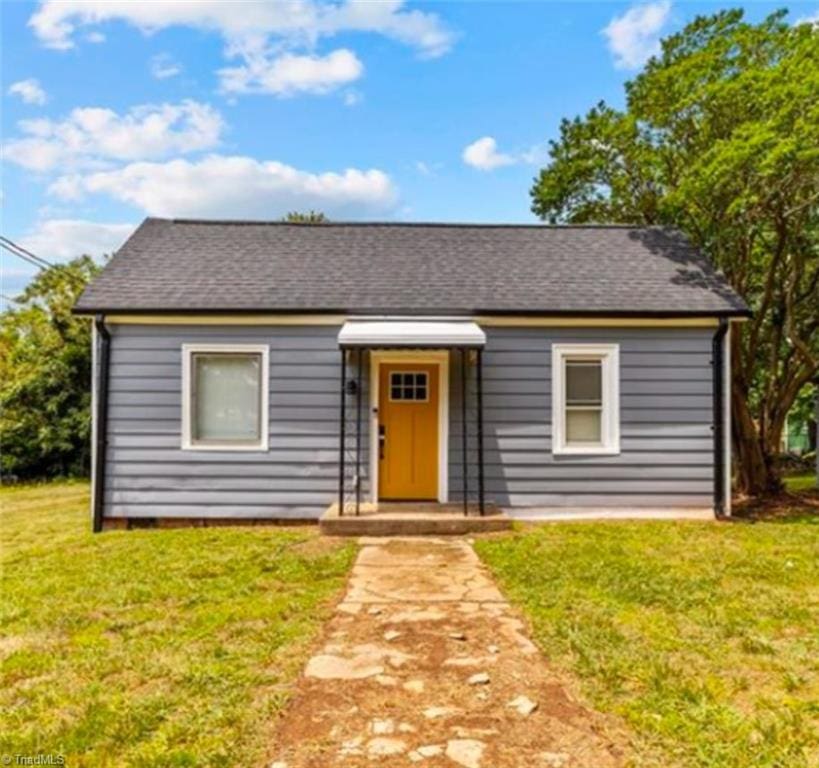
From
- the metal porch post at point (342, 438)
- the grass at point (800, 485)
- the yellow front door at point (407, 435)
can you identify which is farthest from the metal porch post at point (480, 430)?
the grass at point (800, 485)

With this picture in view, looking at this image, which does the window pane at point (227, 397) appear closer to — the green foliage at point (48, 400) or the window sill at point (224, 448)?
the window sill at point (224, 448)

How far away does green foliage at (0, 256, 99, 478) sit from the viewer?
1460cm

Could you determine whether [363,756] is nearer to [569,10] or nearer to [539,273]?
[539,273]

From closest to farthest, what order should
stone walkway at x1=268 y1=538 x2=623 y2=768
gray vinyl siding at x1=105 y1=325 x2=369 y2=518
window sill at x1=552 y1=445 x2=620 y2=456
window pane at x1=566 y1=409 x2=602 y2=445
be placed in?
1. stone walkway at x1=268 y1=538 x2=623 y2=768
2. gray vinyl siding at x1=105 y1=325 x2=369 y2=518
3. window sill at x1=552 y1=445 x2=620 y2=456
4. window pane at x1=566 y1=409 x2=602 y2=445

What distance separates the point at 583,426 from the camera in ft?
26.9

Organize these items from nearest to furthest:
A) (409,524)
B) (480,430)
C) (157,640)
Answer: (157,640) → (409,524) → (480,430)

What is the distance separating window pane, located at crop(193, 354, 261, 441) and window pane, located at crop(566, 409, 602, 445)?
13.7 feet

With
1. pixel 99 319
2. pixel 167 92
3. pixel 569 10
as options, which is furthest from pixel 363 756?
pixel 167 92

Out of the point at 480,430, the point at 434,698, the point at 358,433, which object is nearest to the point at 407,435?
the point at 358,433

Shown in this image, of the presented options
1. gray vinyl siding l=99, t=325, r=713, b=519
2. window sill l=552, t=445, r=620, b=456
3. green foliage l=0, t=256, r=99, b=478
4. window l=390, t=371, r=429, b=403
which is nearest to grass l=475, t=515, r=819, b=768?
gray vinyl siding l=99, t=325, r=713, b=519

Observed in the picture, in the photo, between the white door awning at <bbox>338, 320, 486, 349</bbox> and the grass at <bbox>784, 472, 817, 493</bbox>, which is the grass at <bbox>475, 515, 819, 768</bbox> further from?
the grass at <bbox>784, 472, 817, 493</bbox>

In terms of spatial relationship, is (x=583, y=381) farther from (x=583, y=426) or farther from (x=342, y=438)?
(x=342, y=438)

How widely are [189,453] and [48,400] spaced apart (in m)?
9.11

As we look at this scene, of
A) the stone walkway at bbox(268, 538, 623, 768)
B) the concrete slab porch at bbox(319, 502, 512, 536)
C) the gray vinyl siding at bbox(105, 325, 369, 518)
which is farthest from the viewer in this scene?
the gray vinyl siding at bbox(105, 325, 369, 518)
